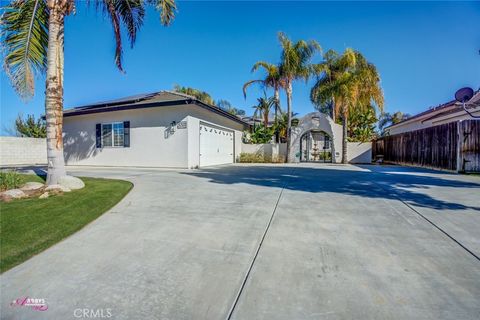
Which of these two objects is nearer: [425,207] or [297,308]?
[297,308]

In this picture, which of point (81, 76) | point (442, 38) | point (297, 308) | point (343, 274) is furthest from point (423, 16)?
point (81, 76)

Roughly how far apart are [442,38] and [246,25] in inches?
366

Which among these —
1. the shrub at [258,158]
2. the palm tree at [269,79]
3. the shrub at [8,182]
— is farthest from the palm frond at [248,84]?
the shrub at [8,182]

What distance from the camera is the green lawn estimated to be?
2.76 meters

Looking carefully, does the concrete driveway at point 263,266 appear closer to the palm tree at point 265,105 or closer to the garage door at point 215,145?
the garage door at point 215,145

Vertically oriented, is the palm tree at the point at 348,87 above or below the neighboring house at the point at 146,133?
above

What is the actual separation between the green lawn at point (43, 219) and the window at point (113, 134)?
854 centimetres

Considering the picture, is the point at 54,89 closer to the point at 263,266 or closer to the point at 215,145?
the point at 263,266

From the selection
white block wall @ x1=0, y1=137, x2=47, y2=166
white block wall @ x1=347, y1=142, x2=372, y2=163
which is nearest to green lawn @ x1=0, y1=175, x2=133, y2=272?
white block wall @ x1=0, y1=137, x2=47, y2=166

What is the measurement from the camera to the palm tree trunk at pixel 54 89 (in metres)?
5.60

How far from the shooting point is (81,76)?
12406mm

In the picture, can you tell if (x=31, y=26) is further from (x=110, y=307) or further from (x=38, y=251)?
(x=110, y=307)

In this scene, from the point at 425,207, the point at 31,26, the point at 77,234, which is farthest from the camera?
the point at 31,26

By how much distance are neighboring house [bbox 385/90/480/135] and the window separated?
1725cm
